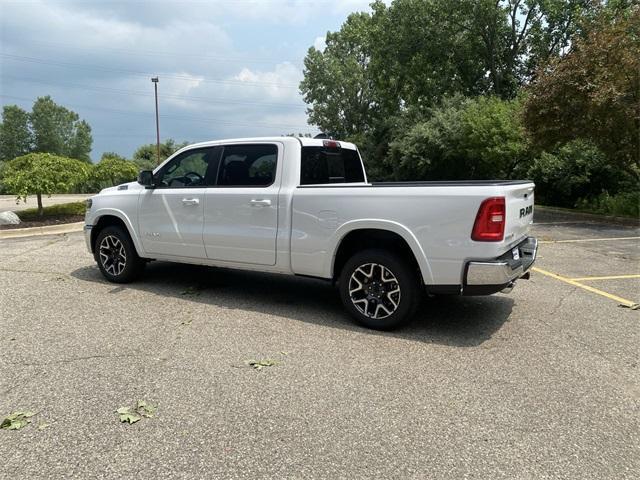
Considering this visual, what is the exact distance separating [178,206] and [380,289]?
9.03 ft

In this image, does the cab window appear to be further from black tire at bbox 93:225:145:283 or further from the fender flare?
the fender flare

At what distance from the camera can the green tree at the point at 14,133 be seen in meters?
90.7

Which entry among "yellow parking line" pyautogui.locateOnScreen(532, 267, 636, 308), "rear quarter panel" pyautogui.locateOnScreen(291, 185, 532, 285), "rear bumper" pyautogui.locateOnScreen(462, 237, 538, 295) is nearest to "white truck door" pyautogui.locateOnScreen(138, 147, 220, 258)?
"rear quarter panel" pyautogui.locateOnScreen(291, 185, 532, 285)

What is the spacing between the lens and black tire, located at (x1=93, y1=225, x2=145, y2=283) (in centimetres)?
651

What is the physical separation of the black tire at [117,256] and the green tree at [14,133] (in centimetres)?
9931

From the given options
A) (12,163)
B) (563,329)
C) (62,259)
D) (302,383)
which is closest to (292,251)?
(302,383)

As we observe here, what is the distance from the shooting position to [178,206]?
19.7 feet

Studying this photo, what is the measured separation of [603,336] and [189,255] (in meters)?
4.52

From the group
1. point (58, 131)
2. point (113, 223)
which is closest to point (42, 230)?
point (113, 223)

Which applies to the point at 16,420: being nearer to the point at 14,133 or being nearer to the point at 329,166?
the point at 329,166

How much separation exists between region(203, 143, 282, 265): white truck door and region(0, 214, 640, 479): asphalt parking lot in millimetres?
656

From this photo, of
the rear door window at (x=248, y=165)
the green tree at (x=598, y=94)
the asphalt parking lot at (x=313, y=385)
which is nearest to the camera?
the asphalt parking lot at (x=313, y=385)

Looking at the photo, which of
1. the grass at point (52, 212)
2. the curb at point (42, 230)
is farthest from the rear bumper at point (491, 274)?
the grass at point (52, 212)

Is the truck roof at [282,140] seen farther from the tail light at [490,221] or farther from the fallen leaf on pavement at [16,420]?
the fallen leaf on pavement at [16,420]
